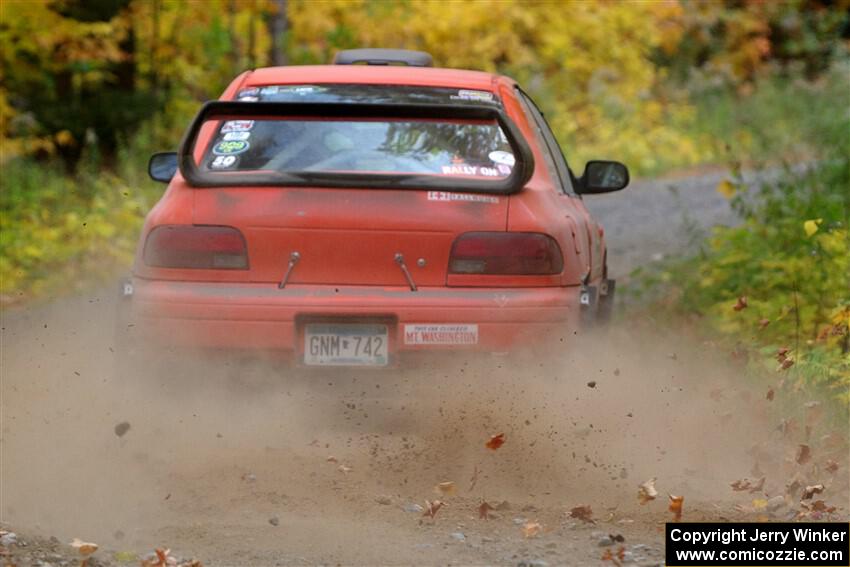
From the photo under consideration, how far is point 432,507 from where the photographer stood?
541 cm

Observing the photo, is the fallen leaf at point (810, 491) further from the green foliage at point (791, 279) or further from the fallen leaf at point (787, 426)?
the green foliage at point (791, 279)

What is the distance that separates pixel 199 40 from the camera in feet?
60.5

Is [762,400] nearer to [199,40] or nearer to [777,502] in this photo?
[777,502]

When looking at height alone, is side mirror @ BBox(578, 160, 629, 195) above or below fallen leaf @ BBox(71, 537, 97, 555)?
above

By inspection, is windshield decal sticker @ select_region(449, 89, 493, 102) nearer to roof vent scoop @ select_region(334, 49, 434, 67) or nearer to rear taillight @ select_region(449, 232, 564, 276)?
rear taillight @ select_region(449, 232, 564, 276)

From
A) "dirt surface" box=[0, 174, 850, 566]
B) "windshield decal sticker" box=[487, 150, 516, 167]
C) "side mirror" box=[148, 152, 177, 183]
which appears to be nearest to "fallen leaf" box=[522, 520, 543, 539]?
"dirt surface" box=[0, 174, 850, 566]

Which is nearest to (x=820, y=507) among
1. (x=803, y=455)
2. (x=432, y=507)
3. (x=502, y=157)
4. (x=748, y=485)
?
(x=748, y=485)

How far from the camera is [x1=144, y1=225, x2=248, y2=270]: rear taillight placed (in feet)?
20.0

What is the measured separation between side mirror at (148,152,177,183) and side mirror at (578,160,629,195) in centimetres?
199

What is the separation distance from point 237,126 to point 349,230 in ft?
2.88

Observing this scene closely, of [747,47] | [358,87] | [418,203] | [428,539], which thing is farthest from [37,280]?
[747,47]

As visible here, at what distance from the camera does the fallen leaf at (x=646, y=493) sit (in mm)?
5723

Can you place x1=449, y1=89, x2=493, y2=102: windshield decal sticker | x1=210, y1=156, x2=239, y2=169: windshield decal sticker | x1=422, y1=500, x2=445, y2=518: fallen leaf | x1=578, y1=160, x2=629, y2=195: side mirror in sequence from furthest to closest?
x1=578, y1=160, x2=629, y2=195: side mirror
x1=449, y1=89, x2=493, y2=102: windshield decal sticker
x1=210, y1=156, x2=239, y2=169: windshield decal sticker
x1=422, y1=500, x2=445, y2=518: fallen leaf

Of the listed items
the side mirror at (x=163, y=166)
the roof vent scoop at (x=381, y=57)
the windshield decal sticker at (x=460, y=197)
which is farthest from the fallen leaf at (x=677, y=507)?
the roof vent scoop at (x=381, y=57)
